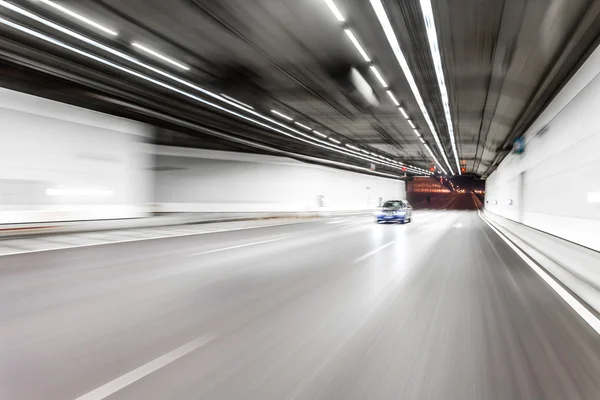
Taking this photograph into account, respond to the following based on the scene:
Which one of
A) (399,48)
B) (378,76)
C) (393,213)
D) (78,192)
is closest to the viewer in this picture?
(399,48)

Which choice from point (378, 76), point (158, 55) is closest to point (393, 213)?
point (378, 76)

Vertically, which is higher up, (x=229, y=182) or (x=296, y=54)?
(x=296, y=54)

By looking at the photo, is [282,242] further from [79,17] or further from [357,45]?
[79,17]

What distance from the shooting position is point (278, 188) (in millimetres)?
35094

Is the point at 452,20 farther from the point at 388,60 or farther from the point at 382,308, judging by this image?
the point at 382,308

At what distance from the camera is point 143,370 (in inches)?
143

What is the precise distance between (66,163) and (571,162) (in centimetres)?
1716

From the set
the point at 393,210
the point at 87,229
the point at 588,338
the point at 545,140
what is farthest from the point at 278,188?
the point at 588,338

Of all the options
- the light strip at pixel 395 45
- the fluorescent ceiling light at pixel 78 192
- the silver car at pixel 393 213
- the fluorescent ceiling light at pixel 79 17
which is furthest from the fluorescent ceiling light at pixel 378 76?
the silver car at pixel 393 213

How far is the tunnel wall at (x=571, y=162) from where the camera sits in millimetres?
9930

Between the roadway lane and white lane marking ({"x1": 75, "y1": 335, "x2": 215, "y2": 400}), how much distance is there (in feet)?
0.05

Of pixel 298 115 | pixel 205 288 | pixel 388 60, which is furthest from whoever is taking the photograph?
pixel 298 115

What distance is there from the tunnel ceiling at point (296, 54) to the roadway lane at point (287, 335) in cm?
587

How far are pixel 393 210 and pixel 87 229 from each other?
767 inches
